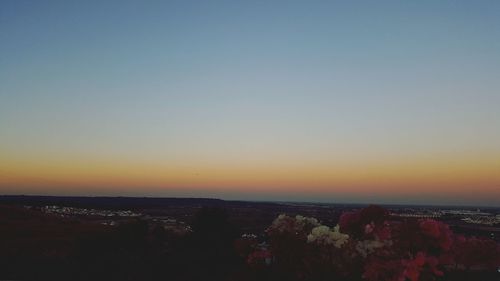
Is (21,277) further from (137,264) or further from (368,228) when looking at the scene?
(368,228)

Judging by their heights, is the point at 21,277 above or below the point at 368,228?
below

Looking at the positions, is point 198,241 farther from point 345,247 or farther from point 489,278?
point 345,247

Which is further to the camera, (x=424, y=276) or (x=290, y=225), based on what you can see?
(x=290, y=225)

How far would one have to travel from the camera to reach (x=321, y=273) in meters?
4.98

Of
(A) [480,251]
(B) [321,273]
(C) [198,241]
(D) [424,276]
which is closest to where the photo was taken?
(D) [424,276]

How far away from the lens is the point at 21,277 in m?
10.7

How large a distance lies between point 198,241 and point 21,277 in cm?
596

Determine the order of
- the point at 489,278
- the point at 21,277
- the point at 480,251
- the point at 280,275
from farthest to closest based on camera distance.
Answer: the point at 489,278 < the point at 21,277 < the point at 480,251 < the point at 280,275

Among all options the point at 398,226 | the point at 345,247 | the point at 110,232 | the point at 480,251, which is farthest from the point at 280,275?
the point at 110,232

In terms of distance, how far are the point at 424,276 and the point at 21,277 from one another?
8.38 m

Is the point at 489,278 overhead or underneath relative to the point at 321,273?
underneath

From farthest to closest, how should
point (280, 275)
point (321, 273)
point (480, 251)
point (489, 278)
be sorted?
1. point (489, 278)
2. point (480, 251)
3. point (280, 275)
4. point (321, 273)

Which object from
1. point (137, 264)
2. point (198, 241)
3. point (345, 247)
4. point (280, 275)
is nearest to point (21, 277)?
point (137, 264)

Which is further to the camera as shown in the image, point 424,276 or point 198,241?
point 198,241
